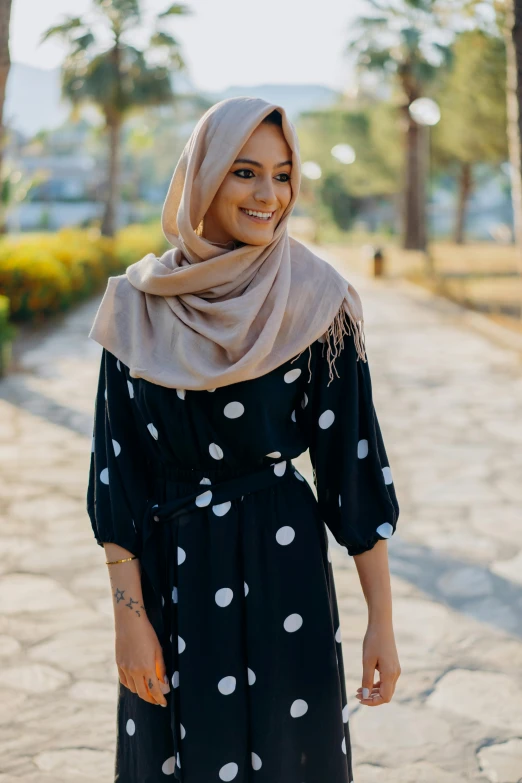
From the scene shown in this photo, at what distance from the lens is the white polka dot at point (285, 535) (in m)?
1.67

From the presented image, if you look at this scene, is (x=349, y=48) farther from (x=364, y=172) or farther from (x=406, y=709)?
(x=406, y=709)

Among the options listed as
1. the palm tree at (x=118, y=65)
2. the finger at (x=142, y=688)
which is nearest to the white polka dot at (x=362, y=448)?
the finger at (x=142, y=688)

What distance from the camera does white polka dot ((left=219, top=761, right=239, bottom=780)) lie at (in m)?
1.65

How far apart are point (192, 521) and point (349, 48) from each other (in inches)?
966

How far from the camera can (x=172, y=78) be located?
22781 mm

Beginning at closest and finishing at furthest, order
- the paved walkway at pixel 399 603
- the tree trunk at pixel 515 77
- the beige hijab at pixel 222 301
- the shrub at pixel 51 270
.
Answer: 1. the beige hijab at pixel 222 301
2. the paved walkway at pixel 399 603
3. the tree trunk at pixel 515 77
4. the shrub at pixel 51 270

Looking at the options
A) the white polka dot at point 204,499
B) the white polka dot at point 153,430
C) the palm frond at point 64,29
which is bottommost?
the white polka dot at point 204,499

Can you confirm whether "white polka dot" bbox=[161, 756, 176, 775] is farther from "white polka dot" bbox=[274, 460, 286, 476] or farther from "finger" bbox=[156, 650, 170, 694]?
"white polka dot" bbox=[274, 460, 286, 476]

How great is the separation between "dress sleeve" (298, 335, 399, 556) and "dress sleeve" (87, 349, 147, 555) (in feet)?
1.13

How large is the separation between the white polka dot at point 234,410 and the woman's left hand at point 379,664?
1.60 feet

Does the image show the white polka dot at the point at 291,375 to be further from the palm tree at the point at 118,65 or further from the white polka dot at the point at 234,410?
the palm tree at the point at 118,65

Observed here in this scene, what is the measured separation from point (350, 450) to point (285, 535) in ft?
0.68

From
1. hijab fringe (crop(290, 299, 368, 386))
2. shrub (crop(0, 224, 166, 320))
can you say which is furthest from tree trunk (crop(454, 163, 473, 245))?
hijab fringe (crop(290, 299, 368, 386))

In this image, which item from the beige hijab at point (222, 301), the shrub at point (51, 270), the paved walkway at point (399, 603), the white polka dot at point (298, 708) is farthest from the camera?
the shrub at point (51, 270)
